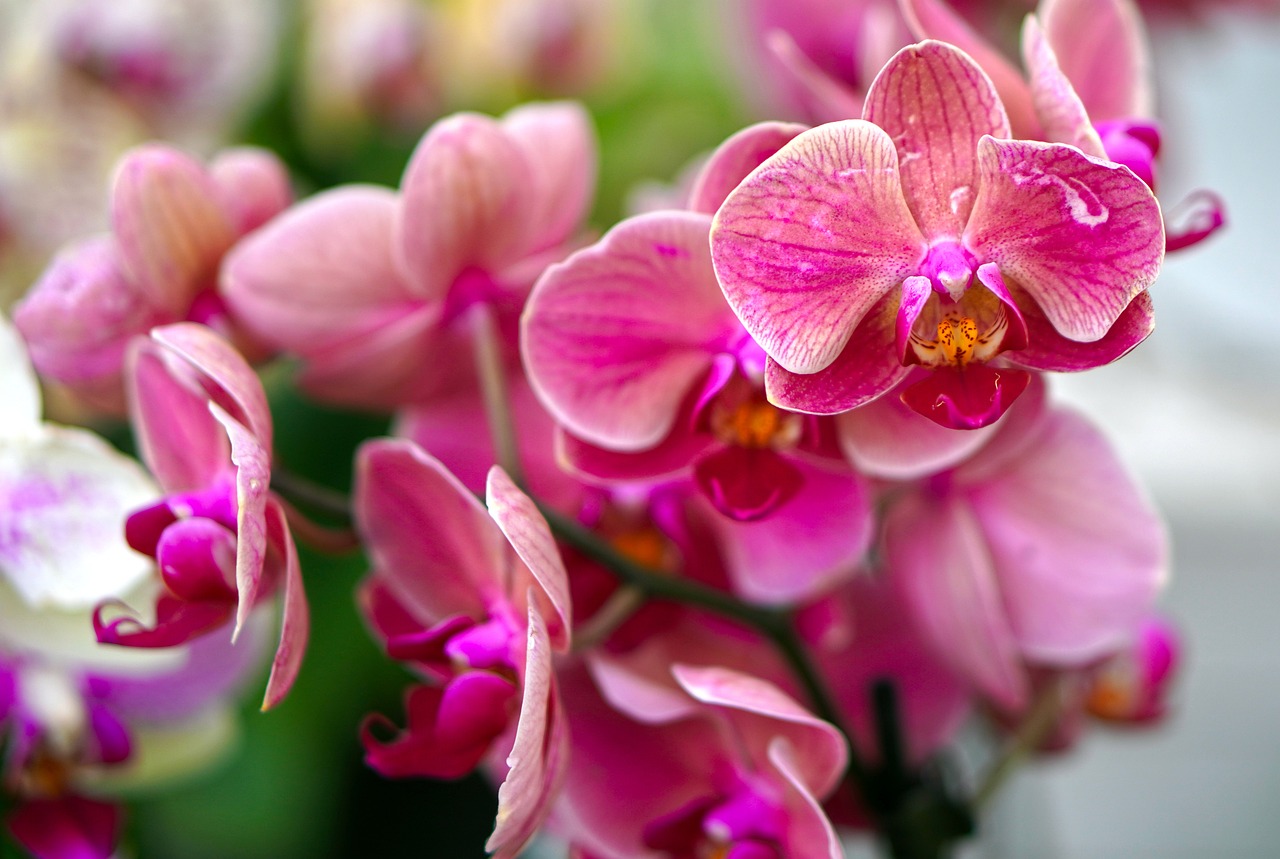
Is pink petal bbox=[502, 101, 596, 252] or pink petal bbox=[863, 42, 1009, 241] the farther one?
pink petal bbox=[502, 101, 596, 252]

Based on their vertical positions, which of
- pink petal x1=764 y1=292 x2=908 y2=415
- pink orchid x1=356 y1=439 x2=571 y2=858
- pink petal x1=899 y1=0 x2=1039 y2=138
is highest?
pink petal x1=899 y1=0 x2=1039 y2=138

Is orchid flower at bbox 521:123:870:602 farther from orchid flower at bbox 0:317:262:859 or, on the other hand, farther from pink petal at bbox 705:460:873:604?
orchid flower at bbox 0:317:262:859

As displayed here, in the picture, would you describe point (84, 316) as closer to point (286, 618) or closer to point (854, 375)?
point (286, 618)

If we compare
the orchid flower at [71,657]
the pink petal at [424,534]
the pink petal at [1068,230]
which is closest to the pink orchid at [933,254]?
the pink petal at [1068,230]

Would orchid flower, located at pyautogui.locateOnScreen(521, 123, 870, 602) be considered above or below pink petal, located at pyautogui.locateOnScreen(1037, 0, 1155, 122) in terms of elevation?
below

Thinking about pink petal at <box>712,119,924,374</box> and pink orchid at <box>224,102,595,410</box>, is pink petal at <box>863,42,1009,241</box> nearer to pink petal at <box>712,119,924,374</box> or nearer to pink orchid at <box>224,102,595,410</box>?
pink petal at <box>712,119,924,374</box>

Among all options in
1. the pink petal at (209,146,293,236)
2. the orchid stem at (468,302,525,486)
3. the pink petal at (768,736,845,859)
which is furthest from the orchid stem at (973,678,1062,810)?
the pink petal at (209,146,293,236)

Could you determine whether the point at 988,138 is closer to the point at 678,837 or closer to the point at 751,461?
the point at 751,461

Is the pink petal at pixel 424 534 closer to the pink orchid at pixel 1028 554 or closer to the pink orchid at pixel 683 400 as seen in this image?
the pink orchid at pixel 683 400
